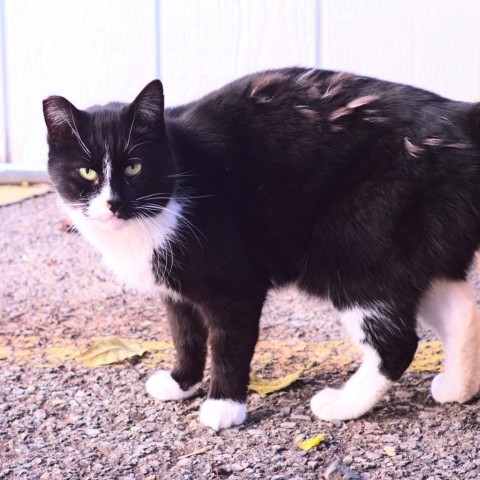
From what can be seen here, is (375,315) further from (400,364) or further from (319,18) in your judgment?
(319,18)

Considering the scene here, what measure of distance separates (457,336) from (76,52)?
281 cm

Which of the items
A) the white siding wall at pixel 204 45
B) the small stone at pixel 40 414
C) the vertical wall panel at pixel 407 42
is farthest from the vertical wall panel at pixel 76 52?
the small stone at pixel 40 414

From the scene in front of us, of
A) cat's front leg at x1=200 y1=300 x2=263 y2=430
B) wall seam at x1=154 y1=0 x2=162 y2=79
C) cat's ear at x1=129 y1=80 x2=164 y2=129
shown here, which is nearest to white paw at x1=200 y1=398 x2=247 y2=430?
cat's front leg at x1=200 y1=300 x2=263 y2=430

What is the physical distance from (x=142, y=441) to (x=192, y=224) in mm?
631

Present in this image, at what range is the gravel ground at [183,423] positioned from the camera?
2.35m

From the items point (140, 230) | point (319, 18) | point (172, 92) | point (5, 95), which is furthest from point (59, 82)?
point (140, 230)

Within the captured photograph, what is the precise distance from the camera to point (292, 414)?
2.68m

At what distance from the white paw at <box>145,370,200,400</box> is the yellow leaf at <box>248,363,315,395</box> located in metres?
0.19

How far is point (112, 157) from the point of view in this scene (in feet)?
7.98

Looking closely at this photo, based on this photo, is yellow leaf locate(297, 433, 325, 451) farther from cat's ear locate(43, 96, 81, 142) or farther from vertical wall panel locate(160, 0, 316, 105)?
vertical wall panel locate(160, 0, 316, 105)

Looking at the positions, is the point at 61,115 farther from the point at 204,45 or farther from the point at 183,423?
the point at 204,45

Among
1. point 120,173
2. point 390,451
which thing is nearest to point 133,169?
point 120,173

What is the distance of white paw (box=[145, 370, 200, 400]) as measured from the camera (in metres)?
2.78

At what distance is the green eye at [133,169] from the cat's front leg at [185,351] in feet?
1.67
